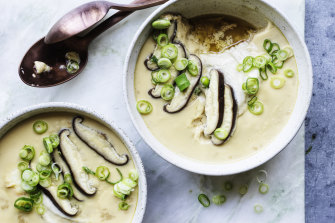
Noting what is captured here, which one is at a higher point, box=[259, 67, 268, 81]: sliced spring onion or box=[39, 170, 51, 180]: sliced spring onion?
box=[39, 170, 51, 180]: sliced spring onion

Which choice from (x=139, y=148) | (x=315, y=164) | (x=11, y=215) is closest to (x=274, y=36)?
(x=315, y=164)

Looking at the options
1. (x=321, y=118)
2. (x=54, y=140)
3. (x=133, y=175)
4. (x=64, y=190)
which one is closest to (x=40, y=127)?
(x=54, y=140)

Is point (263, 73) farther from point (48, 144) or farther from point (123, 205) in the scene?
point (48, 144)

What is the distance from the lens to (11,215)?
1892mm

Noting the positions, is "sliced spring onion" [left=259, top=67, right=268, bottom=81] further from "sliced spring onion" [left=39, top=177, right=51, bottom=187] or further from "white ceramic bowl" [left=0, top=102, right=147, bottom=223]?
"sliced spring onion" [left=39, top=177, right=51, bottom=187]

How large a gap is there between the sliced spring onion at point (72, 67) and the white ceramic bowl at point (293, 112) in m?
0.36

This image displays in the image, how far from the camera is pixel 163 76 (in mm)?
1931

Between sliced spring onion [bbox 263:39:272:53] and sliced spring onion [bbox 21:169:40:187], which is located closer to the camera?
sliced spring onion [bbox 21:169:40:187]

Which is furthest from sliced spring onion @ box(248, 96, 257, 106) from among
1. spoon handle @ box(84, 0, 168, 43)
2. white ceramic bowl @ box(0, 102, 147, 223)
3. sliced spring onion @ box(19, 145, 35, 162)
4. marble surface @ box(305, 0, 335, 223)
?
sliced spring onion @ box(19, 145, 35, 162)

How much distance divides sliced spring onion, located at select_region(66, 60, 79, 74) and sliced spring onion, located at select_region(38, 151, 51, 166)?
48 centimetres

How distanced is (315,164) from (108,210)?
1110 mm

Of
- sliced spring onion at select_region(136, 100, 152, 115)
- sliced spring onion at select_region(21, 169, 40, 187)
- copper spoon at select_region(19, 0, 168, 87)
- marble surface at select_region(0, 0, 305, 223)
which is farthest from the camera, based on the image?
marble surface at select_region(0, 0, 305, 223)

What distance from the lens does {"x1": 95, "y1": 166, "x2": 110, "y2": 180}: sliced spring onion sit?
1.90 metres

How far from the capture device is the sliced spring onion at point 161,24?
6.34ft
